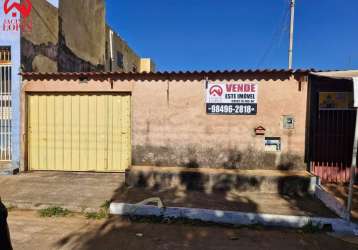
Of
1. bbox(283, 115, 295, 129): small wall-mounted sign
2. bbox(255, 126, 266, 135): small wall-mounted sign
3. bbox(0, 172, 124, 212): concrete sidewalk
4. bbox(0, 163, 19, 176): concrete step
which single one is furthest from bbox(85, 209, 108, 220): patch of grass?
bbox(283, 115, 295, 129): small wall-mounted sign

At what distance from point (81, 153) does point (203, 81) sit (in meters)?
4.02

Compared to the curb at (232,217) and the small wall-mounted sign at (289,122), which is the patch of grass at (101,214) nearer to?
the curb at (232,217)

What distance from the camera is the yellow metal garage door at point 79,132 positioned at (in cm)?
782

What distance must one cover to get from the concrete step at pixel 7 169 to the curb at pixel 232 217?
399 cm

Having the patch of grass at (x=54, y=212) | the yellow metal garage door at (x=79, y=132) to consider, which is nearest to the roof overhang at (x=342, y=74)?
the yellow metal garage door at (x=79, y=132)

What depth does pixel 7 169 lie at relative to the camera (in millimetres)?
7629

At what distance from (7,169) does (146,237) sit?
5341 millimetres

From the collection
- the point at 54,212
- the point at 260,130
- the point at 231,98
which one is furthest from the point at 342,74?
the point at 54,212

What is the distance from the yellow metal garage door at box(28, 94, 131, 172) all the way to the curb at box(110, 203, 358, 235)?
2.66 m

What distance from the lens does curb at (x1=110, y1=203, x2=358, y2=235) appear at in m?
4.73

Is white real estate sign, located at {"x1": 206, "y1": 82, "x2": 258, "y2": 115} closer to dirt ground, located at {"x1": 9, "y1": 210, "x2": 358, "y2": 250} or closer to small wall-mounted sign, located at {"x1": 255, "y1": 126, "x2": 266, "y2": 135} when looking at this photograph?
small wall-mounted sign, located at {"x1": 255, "y1": 126, "x2": 266, "y2": 135}

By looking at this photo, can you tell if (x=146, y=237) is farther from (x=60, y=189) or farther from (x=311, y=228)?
(x=60, y=189)

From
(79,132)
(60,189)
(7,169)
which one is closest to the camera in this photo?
(60,189)

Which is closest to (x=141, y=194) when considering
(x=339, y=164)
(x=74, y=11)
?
(x=339, y=164)
